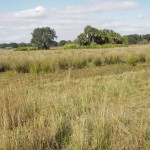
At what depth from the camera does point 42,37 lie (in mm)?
76562

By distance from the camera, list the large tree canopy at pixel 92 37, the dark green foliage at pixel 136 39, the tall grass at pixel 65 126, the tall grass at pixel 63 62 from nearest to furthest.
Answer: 1. the tall grass at pixel 65 126
2. the tall grass at pixel 63 62
3. the large tree canopy at pixel 92 37
4. the dark green foliage at pixel 136 39

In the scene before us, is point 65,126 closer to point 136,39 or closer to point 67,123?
point 67,123

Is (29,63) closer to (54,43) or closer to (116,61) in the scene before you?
(116,61)

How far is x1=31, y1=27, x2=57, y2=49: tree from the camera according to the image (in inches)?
3024

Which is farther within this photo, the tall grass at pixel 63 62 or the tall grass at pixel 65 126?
the tall grass at pixel 63 62

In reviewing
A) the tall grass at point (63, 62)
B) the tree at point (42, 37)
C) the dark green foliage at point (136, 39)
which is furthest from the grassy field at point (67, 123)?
the dark green foliage at point (136, 39)

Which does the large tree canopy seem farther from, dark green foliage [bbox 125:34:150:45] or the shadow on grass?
the shadow on grass

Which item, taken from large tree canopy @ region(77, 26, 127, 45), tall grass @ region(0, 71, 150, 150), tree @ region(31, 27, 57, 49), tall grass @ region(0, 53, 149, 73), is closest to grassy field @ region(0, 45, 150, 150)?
tall grass @ region(0, 71, 150, 150)

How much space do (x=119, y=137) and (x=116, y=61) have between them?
1465 centimetres

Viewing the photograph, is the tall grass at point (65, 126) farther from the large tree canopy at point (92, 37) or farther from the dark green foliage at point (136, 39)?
the dark green foliage at point (136, 39)

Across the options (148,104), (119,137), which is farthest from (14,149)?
(148,104)

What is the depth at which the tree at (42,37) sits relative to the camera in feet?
252

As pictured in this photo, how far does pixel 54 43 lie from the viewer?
8231 centimetres

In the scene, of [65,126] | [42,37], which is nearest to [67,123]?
[65,126]
